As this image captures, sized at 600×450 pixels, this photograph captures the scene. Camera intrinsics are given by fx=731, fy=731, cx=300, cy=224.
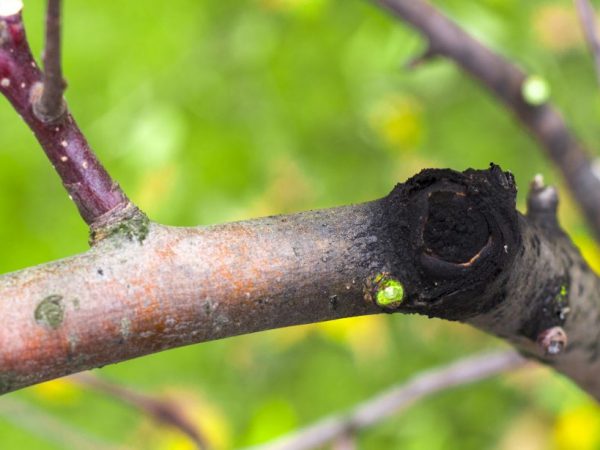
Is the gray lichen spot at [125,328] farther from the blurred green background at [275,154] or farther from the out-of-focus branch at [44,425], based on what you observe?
the blurred green background at [275,154]

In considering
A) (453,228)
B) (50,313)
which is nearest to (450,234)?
(453,228)

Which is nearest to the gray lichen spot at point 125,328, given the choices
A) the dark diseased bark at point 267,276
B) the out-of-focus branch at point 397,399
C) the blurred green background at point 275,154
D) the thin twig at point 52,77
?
the dark diseased bark at point 267,276

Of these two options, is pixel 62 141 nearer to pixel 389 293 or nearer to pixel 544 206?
pixel 389 293

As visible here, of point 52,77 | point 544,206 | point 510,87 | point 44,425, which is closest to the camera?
point 52,77

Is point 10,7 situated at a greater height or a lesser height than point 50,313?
greater

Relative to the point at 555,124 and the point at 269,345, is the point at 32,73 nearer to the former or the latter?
the point at 555,124
